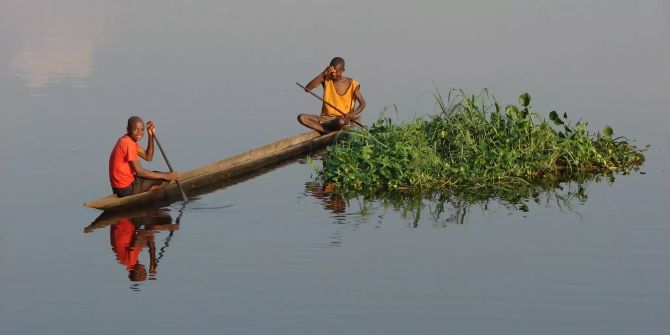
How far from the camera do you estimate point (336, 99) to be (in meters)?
20.6

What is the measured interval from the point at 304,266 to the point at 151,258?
139cm

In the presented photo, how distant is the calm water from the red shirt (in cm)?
42

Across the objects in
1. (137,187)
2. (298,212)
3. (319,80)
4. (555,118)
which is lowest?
(298,212)

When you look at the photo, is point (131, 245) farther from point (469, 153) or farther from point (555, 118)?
point (555, 118)

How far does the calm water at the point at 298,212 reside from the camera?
1182 cm

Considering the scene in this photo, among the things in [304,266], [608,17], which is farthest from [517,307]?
[608,17]

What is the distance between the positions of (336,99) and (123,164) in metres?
5.57

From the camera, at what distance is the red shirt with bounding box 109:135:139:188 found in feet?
50.6

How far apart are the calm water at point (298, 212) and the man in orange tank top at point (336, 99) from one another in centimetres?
70

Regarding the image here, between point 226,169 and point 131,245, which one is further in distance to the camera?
point 226,169

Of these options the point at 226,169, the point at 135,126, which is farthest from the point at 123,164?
the point at 226,169

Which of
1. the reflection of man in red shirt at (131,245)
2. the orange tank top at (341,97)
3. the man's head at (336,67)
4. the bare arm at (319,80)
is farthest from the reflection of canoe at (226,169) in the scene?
the man's head at (336,67)

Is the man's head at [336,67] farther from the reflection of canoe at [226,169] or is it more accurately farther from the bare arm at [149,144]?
the bare arm at [149,144]

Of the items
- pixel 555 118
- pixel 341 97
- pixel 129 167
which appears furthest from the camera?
pixel 341 97
